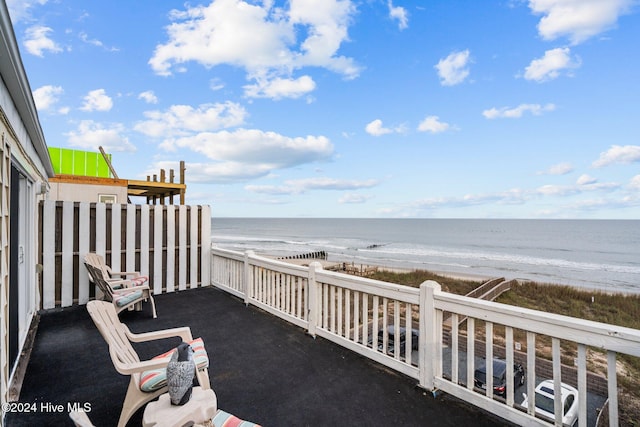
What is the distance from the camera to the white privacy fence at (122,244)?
482 centimetres

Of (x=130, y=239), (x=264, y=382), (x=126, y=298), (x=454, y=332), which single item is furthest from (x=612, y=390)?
(x=130, y=239)

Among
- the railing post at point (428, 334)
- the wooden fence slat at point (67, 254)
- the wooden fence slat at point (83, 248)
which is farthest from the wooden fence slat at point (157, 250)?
the railing post at point (428, 334)

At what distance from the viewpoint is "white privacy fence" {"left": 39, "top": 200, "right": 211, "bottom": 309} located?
482 cm

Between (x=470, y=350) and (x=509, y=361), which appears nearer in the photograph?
(x=509, y=361)

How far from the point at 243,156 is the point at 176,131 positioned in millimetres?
4866

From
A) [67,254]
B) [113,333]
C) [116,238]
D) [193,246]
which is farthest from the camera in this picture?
[193,246]

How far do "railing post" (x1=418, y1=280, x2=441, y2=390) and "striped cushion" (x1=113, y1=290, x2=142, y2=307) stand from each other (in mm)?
4017

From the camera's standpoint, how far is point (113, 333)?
2.23m

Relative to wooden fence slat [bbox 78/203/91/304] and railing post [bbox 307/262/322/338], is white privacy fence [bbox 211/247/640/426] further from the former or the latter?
wooden fence slat [bbox 78/203/91/304]

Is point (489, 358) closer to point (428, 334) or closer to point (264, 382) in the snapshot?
point (428, 334)

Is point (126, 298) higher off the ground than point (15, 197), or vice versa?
point (15, 197)

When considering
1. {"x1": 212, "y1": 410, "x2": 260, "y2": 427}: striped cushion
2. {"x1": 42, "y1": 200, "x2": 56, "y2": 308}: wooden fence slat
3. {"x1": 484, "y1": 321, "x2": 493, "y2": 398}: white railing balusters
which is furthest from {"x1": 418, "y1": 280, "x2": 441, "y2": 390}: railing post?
{"x1": 42, "y1": 200, "x2": 56, "y2": 308}: wooden fence slat

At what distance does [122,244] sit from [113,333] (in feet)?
12.8

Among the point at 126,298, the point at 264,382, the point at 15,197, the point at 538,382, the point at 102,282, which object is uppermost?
the point at 15,197
